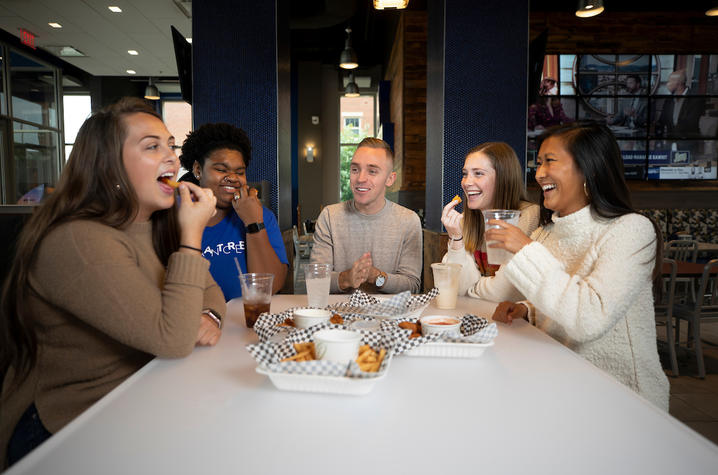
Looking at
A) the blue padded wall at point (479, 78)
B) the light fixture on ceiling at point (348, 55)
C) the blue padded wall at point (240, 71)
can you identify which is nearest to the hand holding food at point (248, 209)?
the blue padded wall at point (240, 71)

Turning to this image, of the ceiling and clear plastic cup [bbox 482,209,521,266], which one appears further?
the ceiling

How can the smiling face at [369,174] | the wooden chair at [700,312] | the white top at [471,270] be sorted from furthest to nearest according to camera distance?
the wooden chair at [700,312] → the smiling face at [369,174] → the white top at [471,270]

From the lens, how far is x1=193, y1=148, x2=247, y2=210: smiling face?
2258 millimetres

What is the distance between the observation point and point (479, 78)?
12.5 feet

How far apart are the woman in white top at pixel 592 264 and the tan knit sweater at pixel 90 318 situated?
3.12ft

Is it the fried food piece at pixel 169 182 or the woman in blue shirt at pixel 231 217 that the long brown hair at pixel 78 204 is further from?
the woman in blue shirt at pixel 231 217

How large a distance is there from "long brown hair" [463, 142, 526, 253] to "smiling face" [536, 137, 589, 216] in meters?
0.61

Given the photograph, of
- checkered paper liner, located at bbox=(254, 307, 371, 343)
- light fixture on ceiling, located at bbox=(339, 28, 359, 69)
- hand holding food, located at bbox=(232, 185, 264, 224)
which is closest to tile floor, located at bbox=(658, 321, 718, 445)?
checkered paper liner, located at bbox=(254, 307, 371, 343)

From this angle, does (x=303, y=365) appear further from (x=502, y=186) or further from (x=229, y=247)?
(x=502, y=186)

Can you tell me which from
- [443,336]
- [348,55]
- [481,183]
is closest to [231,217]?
[481,183]

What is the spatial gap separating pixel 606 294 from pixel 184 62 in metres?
3.65

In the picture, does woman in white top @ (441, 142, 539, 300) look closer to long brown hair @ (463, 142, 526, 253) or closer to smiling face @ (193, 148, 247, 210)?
long brown hair @ (463, 142, 526, 253)

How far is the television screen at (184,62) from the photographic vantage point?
3.71 metres

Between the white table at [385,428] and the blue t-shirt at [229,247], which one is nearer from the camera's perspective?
the white table at [385,428]
